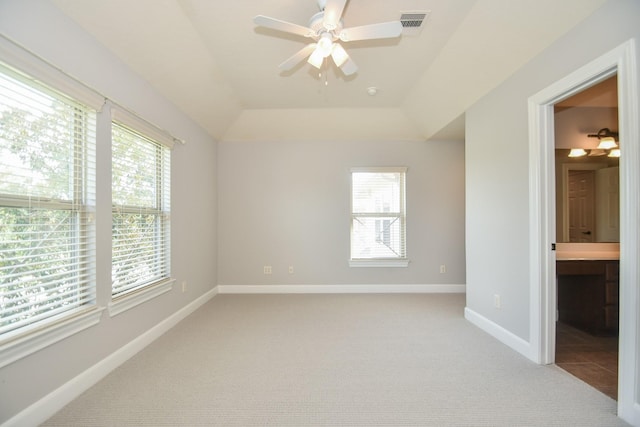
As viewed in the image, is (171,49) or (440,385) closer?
(440,385)

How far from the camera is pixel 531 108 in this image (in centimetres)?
236

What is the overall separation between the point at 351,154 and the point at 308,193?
3.05 feet

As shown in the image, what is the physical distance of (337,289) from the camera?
4.61 metres

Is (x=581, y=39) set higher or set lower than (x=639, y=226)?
higher

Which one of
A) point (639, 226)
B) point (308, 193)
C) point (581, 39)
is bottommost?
point (639, 226)

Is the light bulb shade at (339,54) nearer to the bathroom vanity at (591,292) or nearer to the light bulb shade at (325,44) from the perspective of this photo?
the light bulb shade at (325,44)

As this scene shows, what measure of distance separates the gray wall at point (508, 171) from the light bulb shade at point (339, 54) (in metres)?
1.54

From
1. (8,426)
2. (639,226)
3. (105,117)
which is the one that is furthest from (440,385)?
(105,117)

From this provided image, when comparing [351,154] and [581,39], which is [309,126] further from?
[581,39]

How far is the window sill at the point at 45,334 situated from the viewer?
59.6 inches

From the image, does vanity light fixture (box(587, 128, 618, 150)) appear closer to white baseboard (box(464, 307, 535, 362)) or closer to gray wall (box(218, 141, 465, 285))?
gray wall (box(218, 141, 465, 285))

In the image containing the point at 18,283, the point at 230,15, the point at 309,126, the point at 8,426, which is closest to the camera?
the point at 8,426

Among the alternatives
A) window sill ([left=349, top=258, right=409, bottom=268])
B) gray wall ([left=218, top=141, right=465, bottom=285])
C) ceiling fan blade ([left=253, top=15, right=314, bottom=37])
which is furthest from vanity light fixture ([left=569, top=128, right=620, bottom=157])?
ceiling fan blade ([left=253, top=15, right=314, bottom=37])

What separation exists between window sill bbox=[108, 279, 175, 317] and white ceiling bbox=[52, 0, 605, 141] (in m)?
1.93
